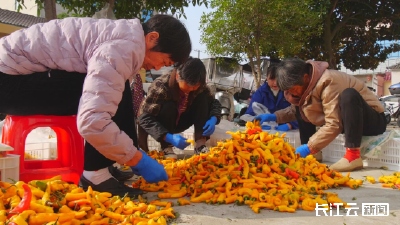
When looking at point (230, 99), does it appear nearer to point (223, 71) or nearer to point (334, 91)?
point (223, 71)

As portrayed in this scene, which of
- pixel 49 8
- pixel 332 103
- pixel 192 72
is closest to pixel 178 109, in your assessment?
pixel 192 72

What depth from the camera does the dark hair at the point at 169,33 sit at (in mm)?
2184

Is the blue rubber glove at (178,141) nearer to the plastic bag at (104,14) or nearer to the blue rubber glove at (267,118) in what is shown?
the blue rubber glove at (267,118)

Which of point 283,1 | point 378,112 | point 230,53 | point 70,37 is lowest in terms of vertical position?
point 378,112

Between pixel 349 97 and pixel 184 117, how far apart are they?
1814 millimetres

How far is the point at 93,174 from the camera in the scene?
2217 millimetres

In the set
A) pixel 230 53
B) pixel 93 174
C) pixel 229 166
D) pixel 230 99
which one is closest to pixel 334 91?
pixel 229 166

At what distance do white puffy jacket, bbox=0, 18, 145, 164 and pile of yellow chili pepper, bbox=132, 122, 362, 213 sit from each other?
645mm

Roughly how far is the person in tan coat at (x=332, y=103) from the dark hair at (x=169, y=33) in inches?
52.5

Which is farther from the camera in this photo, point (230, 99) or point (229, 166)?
point (230, 99)

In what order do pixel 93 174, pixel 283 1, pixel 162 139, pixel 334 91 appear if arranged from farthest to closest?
pixel 283 1 → pixel 162 139 → pixel 334 91 → pixel 93 174

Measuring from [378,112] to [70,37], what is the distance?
9.94ft

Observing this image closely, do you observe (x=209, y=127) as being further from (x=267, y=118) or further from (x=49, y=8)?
(x=49, y=8)

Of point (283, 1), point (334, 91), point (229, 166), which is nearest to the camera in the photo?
point (229, 166)
